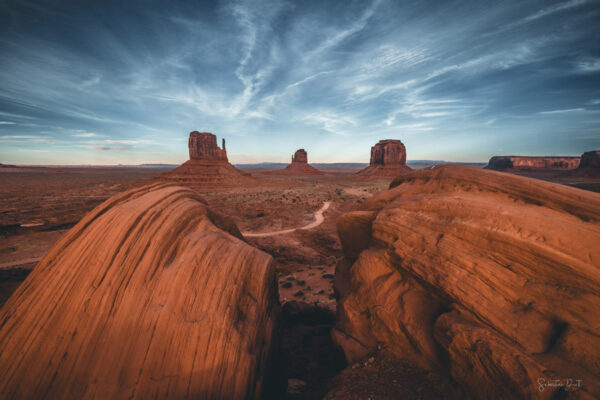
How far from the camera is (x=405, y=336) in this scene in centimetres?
471

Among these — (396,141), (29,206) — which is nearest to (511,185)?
(29,206)

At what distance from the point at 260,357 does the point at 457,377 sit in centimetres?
414

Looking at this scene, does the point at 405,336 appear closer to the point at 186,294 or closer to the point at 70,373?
the point at 186,294

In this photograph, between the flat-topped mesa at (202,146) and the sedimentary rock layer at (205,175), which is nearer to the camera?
the sedimentary rock layer at (205,175)

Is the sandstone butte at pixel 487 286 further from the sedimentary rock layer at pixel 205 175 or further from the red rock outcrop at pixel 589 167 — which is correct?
the red rock outcrop at pixel 589 167

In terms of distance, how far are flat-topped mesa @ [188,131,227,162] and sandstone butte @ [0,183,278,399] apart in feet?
240

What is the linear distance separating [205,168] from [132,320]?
6790 centimetres

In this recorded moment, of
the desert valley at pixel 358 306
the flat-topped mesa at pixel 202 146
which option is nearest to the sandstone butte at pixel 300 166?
the flat-topped mesa at pixel 202 146

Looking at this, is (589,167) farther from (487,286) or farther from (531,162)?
(487,286)

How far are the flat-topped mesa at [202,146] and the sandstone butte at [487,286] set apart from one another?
250 ft

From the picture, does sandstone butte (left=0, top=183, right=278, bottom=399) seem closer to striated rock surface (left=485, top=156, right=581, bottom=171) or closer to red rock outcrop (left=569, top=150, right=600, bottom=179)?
red rock outcrop (left=569, top=150, right=600, bottom=179)

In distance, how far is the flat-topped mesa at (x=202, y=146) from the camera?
70.2 m

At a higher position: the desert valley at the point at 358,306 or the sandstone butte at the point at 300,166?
the sandstone butte at the point at 300,166

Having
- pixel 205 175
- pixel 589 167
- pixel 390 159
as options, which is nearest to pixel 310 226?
pixel 205 175
